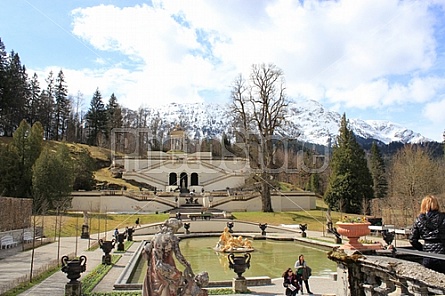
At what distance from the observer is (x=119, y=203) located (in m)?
44.1

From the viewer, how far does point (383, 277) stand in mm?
5148

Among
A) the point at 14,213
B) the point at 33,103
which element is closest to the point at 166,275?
the point at 14,213

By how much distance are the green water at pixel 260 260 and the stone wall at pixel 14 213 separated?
962cm

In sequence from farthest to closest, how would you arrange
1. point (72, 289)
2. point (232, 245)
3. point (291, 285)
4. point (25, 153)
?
1. point (25, 153)
2. point (232, 245)
3. point (72, 289)
4. point (291, 285)

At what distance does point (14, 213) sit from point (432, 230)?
23.9 metres

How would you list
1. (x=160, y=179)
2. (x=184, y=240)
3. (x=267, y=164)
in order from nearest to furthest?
1. (x=184, y=240)
2. (x=267, y=164)
3. (x=160, y=179)

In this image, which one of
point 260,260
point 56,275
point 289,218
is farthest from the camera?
point 289,218

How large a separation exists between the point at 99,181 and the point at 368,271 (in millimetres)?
57662

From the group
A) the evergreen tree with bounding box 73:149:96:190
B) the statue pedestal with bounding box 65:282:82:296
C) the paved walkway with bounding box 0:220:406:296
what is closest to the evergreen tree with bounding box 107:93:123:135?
the evergreen tree with bounding box 73:149:96:190

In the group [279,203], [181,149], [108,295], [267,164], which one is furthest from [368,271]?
[181,149]

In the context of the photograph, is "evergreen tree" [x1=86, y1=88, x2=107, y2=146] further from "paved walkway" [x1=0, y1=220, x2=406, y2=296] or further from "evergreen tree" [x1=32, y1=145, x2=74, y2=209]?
"paved walkway" [x1=0, y1=220, x2=406, y2=296]

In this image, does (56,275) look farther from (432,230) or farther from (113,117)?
(113,117)

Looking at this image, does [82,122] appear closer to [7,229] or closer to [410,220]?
[7,229]

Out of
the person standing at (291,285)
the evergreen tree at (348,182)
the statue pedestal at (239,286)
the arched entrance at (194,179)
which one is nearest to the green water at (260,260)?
the statue pedestal at (239,286)
